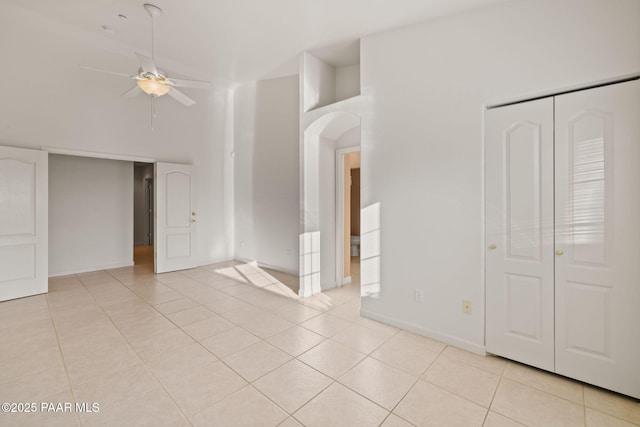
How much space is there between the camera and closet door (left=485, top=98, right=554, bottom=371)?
2334 millimetres

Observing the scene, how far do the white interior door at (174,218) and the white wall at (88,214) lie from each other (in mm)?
1173

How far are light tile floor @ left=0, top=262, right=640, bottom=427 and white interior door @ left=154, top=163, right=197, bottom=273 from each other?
1.82 m

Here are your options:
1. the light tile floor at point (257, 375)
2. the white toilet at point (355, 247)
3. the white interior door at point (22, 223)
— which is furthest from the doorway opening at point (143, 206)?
the white toilet at point (355, 247)

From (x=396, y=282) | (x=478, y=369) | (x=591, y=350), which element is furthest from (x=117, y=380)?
(x=591, y=350)

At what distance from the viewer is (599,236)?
213 centimetres

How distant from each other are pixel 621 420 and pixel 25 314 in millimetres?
5810

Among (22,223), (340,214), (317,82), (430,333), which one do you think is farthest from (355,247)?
(22,223)

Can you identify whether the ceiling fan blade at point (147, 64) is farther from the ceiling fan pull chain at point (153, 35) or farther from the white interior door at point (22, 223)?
the white interior door at point (22, 223)

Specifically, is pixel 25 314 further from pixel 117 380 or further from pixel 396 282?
pixel 396 282

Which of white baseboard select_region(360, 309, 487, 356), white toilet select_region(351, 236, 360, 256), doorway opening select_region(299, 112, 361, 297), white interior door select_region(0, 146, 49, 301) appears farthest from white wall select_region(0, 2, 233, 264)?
white baseboard select_region(360, 309, 487, 356)

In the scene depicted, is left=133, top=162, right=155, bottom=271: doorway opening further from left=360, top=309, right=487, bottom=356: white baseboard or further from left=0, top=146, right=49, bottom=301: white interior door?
left=360, top=309, right=487, bottom=356: white baseboard

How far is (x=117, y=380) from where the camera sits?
2176 millimetres

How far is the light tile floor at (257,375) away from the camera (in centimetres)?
185

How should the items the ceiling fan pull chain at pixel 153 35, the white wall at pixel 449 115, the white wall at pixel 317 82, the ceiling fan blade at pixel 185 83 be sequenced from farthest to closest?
the white wall at pixel 317 82, the ceiling fan pull chain at pixel 153 35, the ceiling fan blade at pixel 185 83, the white wall at pixel 449 115
